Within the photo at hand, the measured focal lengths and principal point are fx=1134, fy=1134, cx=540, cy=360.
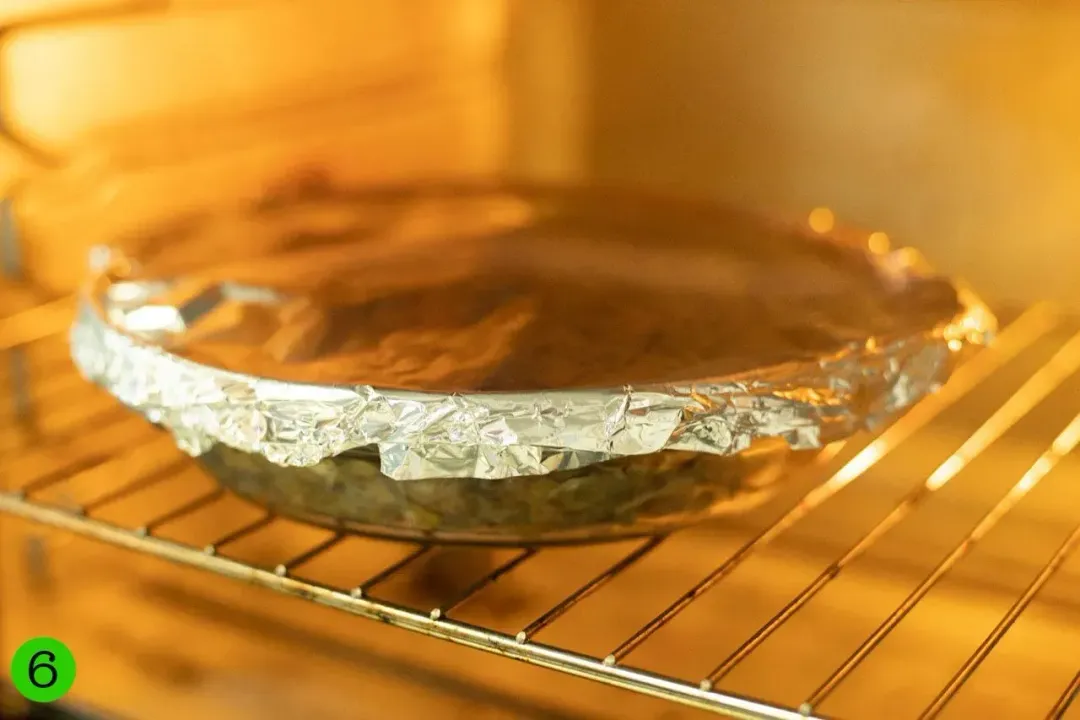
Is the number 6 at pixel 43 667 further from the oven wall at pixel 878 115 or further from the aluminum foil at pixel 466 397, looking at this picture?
the oven wall at pixel 878 115

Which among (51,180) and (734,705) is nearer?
(734,705)

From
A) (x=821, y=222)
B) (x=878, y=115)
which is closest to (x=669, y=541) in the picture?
(x=821, y=222)

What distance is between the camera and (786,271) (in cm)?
74

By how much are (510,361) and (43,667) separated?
34 centimetres

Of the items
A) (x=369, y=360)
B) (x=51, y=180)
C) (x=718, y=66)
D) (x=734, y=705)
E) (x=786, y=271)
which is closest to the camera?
(x=734, y=705)

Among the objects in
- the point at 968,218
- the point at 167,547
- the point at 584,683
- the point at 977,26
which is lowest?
the point at 584,683

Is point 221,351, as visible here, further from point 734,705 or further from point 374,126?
point 374,126

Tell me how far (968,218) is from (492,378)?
0.53 meters

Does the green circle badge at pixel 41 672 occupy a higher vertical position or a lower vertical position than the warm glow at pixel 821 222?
lower

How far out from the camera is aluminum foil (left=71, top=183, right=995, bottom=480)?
51 centimetres

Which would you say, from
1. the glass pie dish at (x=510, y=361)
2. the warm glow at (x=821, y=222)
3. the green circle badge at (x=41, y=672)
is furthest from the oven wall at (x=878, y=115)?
the green circle badge at (x=41, y=672)

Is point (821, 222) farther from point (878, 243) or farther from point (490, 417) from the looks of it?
point (490, 417)

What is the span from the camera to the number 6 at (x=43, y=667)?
2.17 feet

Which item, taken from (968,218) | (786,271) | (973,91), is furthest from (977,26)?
(786,271)
